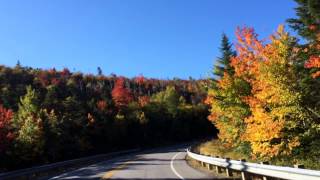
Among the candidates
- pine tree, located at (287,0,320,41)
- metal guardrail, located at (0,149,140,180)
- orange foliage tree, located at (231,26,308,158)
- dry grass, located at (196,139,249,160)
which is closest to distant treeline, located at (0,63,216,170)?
metal guardrail, located at (0,149,140,180)

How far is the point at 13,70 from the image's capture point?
130 metres

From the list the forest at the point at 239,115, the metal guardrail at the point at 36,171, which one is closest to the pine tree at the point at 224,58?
the forest at the point at 239,115

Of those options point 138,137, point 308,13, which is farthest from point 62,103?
point 308,13

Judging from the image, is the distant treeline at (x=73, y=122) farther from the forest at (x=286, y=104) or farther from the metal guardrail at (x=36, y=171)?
the forest at (x=286, y=104)

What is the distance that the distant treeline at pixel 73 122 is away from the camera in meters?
44.6

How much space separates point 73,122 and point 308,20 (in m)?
45.7

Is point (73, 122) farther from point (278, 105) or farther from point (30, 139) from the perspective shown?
point (278, 105)

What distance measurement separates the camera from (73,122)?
67000 mm

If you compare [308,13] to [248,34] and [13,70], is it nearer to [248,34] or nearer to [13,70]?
[248,34]

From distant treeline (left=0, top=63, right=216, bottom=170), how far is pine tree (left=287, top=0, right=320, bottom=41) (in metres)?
21.2

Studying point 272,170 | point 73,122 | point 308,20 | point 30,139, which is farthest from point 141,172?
point 73,122

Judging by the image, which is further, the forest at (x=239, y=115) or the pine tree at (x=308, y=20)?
the pine tree at (x=308, y=20)

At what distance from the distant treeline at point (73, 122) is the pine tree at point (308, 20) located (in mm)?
21215

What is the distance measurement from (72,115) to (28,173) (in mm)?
48453
